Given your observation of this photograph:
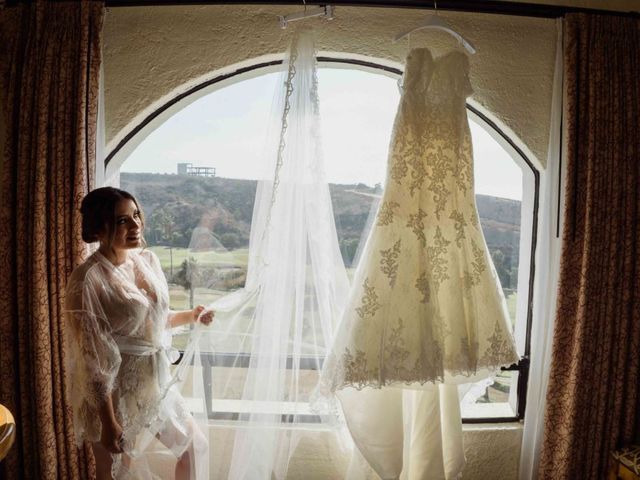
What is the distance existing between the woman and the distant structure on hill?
65 cm

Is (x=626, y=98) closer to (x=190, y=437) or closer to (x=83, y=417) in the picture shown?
(x=190, y=437)

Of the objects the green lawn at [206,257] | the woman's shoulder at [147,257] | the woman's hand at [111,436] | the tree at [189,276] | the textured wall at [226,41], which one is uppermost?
the textured wall at [226,41]

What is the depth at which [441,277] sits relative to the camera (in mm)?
1704

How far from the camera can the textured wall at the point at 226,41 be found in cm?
208

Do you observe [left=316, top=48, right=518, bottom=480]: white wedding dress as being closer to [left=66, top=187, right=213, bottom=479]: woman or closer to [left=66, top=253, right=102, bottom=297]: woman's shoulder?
[left=66, top=187, right=213, bottom=479]: woman

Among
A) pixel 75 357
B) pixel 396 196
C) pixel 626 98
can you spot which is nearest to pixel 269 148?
pixel 396 196

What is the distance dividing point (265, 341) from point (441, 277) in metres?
0.71

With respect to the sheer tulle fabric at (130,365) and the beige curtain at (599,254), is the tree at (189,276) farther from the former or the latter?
the beige curtain at (599,254)

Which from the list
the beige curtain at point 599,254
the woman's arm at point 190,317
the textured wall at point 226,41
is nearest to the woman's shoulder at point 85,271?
the woman's arm at point 190,317

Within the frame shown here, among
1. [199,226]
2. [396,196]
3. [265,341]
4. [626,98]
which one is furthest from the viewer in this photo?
[199,226]

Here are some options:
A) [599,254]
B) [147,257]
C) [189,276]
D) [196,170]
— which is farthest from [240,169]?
[599,254]

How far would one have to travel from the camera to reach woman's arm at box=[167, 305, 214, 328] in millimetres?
1816

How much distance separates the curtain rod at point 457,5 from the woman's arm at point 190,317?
132 cm

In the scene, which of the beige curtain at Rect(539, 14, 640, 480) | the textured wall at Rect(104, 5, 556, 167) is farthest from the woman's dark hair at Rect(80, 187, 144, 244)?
the beige curtain at Rect(539, 14, 640, 480)
